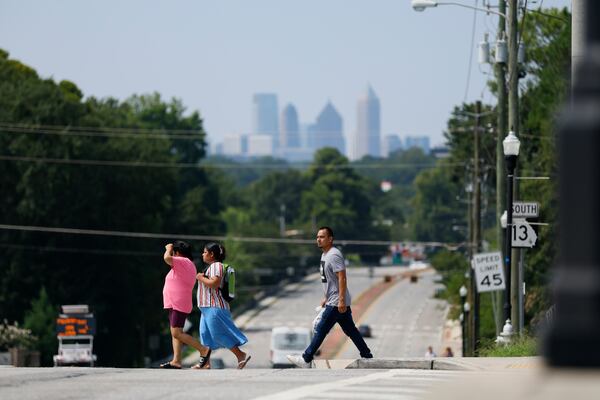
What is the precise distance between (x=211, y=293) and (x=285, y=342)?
213 ft

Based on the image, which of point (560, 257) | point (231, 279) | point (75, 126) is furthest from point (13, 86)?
point (560, 257)

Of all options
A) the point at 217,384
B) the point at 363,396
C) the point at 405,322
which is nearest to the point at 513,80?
the point at 217,384

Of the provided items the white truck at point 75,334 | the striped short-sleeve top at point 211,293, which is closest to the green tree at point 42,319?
the white truck at point 75,334

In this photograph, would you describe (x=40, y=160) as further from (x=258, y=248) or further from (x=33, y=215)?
(x=258, y=248)

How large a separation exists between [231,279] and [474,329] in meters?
39.9

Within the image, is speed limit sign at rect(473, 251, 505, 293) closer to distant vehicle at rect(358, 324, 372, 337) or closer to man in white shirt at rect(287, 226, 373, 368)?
→ man in white shirt at rect(287, 226, 373, 368)

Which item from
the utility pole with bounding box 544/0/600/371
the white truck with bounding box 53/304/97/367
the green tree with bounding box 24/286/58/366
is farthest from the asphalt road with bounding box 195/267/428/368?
the utility pole with bounding box 544/0/600/371

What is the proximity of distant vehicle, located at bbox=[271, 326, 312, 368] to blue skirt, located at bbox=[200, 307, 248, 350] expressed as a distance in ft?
202

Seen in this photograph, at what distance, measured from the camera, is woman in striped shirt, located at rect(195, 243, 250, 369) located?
18531 millimetres

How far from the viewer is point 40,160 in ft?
249

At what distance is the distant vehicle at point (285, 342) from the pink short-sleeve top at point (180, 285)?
61.7 meters

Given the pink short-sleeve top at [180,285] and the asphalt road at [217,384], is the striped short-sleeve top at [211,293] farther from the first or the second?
the asphalt road at [217,384]

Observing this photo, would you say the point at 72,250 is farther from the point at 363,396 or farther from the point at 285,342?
the point at 363,396

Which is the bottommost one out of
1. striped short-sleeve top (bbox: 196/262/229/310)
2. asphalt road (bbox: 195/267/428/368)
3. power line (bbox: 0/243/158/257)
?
asphalt road (bbox: 195/267/428/368)
